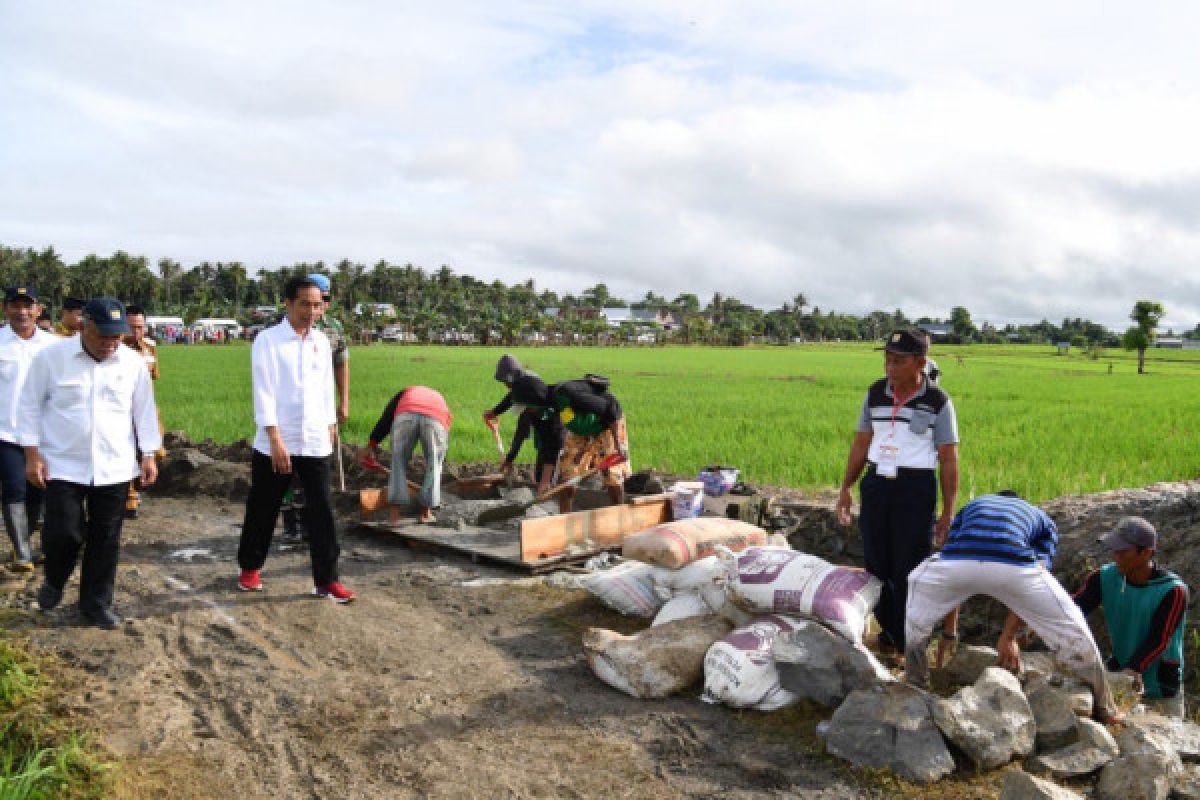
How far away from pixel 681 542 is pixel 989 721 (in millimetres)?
1929

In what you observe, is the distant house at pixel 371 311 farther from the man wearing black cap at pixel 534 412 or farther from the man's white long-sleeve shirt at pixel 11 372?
the man's white long-sleeve shirt at pixel 11 372

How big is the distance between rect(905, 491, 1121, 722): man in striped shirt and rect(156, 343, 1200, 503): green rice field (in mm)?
4376

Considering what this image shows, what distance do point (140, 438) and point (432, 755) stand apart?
2668 millimetres

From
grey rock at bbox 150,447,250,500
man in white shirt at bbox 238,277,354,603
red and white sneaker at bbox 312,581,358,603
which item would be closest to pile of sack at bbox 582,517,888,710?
red and white sneaker at bbox 312,581,358,603

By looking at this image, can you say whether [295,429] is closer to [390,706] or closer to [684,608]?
[390,706]

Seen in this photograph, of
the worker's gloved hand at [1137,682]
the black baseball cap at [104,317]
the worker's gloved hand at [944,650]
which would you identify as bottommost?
the worker's gloved hand at [944,650]

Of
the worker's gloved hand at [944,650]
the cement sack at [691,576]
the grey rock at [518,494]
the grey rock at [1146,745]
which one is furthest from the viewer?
the grey rock at [518,494]

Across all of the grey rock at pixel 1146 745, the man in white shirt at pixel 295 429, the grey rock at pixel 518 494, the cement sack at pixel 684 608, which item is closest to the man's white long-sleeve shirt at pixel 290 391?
the man in white shirt at pixel 295 429

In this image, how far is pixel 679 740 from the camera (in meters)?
3.31

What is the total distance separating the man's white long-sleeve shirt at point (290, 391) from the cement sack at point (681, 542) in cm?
189

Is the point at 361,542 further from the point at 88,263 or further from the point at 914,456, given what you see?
the point at 88,263

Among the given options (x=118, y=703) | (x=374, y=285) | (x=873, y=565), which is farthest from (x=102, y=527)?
(x=374, y=285)

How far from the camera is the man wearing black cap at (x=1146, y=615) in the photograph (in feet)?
11.9

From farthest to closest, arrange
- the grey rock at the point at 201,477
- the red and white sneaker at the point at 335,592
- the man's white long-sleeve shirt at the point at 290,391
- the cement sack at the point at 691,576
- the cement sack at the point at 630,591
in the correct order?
the grey rock at the point at 201,477 → the red and white sneaker at the point at 335,592 → the cement sack at the point at 630,591 → the man's white long-sleeve shirt at the point at 290,391 → the cement sack at the point at 691,576
